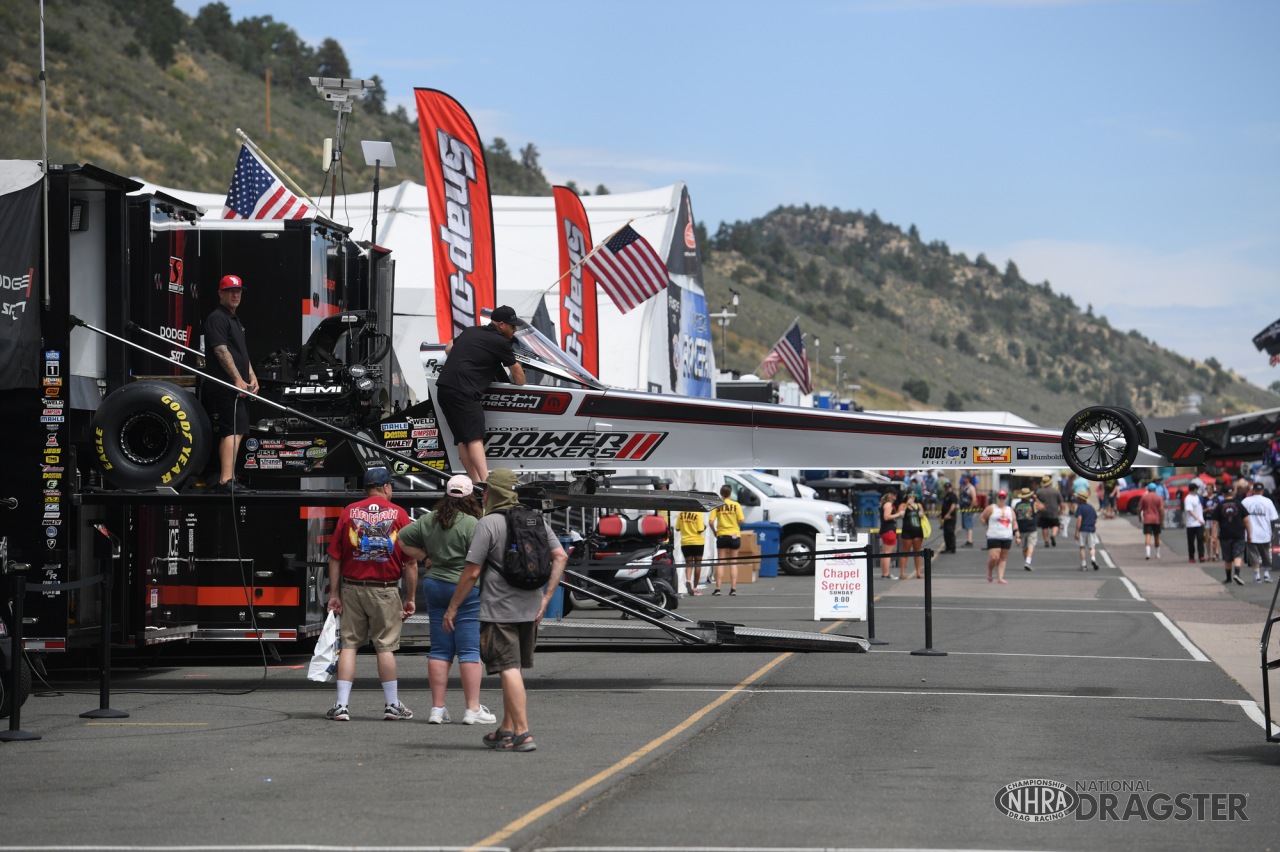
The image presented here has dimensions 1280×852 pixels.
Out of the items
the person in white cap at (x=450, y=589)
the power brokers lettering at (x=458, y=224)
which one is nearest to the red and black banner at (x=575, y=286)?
the power brokers lettering at (x=458, y=224)

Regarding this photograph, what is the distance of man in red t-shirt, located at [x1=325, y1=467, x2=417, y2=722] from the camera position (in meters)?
11.2

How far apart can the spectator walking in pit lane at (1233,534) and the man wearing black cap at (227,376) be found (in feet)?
67.7

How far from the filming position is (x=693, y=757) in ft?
30.6

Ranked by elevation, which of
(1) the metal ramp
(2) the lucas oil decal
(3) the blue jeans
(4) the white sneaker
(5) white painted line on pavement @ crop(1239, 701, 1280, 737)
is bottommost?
(5) white painted line on pavement @ crop(1239, 701, 1280, 737)

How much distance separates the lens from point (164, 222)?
13.3m

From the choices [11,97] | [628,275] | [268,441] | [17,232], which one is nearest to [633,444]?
[268,441]

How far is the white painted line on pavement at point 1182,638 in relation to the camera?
52.7 ft

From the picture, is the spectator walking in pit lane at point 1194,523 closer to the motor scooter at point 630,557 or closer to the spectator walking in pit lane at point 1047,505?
the spectator walking in pit lane at point 1047,505

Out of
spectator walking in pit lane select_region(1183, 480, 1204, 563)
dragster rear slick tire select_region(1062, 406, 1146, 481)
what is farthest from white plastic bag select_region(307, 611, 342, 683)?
spectator walking in pit lane select_region(1183, 480, 1204, 563)

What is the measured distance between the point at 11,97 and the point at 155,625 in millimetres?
54175

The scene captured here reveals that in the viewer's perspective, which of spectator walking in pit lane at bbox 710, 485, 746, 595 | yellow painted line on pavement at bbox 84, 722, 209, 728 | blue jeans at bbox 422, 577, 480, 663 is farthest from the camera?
spectator walking in pit lane at bbox 710, 485, 746, 595

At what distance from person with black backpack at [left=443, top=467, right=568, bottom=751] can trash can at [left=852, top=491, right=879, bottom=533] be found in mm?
28295

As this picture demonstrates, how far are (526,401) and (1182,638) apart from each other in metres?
→ 9.61

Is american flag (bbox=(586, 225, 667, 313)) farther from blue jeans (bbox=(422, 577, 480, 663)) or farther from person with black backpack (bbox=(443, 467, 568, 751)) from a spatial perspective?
person with black backpack (bbox=(443, 467, 568, 751))
